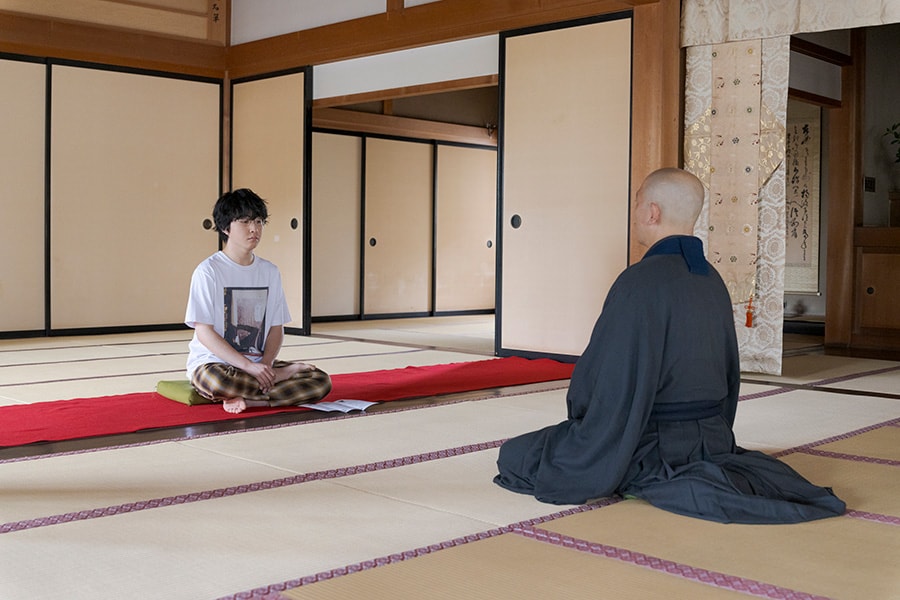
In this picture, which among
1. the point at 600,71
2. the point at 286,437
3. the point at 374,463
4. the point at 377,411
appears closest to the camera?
the point at 374,463

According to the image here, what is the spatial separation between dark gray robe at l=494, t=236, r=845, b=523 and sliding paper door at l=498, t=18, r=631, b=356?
3181 millimetres

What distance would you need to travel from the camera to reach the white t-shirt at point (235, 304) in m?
4.03

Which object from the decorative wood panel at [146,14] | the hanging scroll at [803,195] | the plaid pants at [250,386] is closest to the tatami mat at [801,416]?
the plaid pants at [250,386]

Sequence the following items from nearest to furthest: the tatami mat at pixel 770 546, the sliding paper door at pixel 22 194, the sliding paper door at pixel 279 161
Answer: the tatami mat at pixel 770 546
the sliding paper door at pixel 22 194
the sliding paper door at pixel 279 161

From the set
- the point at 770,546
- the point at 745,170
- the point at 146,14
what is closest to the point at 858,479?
the point at 770,546

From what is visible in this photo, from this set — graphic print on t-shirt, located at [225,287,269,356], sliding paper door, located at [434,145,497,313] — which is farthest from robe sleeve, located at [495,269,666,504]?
sliding paper door, located at [434,145,497,313]

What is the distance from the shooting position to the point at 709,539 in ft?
7.75

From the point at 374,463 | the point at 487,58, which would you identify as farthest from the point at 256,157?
the point at 374,463

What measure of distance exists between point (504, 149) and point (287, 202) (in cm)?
234

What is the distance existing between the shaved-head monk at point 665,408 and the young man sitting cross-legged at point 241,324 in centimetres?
162

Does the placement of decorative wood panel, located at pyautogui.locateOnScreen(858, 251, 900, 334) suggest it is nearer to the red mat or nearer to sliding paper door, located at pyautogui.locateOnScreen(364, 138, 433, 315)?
the red mat

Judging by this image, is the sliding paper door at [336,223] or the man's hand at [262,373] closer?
the man's hand at [262,373]

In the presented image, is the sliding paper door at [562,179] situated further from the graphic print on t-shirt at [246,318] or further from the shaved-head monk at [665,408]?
the shaved-head monk at [665,408]

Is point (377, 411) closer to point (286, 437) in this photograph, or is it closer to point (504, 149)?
point (286, 437)
